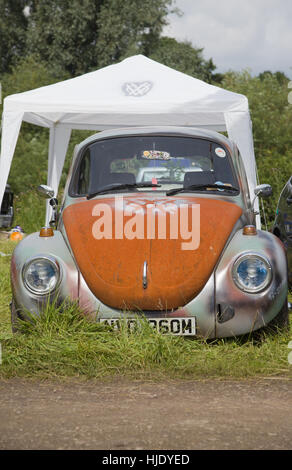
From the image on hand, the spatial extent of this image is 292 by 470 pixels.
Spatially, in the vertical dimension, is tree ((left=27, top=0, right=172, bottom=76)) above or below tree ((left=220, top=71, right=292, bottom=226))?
above

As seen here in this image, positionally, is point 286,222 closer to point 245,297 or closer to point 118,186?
point 118,186

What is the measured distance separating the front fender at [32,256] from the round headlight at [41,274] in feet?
0.11

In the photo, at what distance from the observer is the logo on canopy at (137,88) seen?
1059 centimetres

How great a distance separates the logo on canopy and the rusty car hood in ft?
20.2

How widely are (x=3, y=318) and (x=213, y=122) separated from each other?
6.77m

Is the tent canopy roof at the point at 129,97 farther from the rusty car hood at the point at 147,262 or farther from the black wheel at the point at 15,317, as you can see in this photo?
the black wheel at the point at 15,317

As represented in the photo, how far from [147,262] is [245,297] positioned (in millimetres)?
687

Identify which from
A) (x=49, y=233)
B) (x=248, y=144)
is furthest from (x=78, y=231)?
(x=248, y=144)

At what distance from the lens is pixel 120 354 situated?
4281mm

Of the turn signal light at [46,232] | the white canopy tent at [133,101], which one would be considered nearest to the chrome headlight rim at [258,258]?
the turn signal light at [46,232]

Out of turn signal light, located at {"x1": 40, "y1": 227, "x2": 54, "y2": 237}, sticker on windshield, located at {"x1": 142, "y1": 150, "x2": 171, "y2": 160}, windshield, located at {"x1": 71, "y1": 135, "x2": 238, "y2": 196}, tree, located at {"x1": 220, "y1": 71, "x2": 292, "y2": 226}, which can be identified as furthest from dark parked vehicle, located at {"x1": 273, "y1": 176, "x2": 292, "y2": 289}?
tree, located at {"x1": 220, "y1": 71, "x2": 292, "y2": 226}

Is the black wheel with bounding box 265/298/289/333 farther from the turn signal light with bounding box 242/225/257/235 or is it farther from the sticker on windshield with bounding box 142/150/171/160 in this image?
the sticker on windshield with bounding box 142/150/171/160

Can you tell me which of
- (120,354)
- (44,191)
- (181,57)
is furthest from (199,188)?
(181,57)

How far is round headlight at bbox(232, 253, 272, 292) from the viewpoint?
445 centimetres
